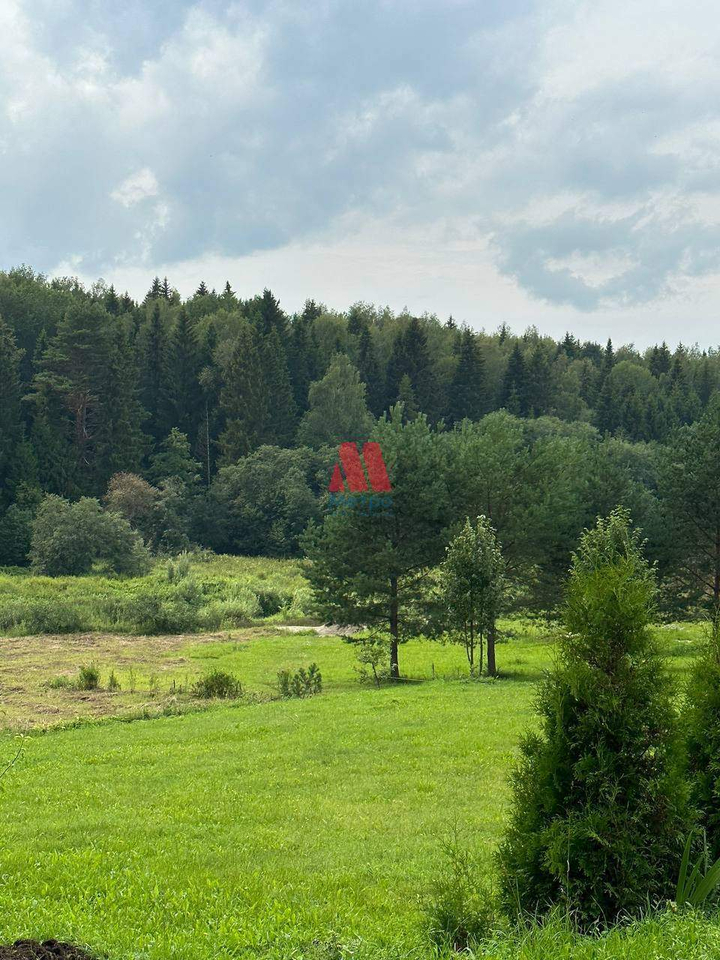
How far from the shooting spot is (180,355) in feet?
312

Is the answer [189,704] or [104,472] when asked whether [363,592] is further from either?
[104,472]

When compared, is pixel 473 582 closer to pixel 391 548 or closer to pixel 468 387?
pixel 391 548

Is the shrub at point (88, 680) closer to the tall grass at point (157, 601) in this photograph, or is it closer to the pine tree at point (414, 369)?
the tall grass at point (157, 601)

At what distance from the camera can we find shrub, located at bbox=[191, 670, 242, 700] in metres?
24.8

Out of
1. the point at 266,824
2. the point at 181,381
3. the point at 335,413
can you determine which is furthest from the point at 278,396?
the point at 266,824

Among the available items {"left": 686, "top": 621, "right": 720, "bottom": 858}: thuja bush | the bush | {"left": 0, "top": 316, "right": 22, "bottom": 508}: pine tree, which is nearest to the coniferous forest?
{"left": 0, "top": 316, "right": 22, "bottom": 508}: pine tree

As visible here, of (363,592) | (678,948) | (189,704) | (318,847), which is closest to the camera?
(678,948)

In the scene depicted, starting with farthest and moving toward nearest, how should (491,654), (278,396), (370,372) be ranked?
1. (370,372)
2. (278,396)
3. (491,654)

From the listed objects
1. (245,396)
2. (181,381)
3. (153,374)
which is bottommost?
(245,396)

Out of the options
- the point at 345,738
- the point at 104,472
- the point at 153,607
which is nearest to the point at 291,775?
the point at 345,738

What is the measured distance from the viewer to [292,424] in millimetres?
94312

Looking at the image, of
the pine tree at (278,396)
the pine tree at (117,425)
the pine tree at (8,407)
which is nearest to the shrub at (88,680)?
the pine tree at (8,407)

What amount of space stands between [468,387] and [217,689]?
270ft

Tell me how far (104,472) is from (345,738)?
222 ft
